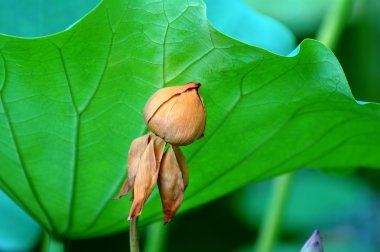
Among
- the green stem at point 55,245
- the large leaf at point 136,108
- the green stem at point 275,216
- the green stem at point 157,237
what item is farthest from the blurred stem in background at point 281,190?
the green stem at point 55,245

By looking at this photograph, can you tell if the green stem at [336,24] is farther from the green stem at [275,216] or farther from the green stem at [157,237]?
the green stem at [157,237]

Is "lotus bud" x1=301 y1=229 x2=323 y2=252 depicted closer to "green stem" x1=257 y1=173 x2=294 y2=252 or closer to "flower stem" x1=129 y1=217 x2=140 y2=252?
"flower stem" x1=129 y1=217 x2=140 y2=252

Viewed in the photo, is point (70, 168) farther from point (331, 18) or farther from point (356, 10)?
point (356, 10)

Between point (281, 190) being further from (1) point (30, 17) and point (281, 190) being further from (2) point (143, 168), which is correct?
(2) point (143, 168)

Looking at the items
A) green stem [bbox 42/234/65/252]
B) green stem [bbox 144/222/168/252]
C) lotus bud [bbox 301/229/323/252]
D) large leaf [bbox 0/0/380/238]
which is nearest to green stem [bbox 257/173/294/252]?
green stem [bbox 144/222/168/252]

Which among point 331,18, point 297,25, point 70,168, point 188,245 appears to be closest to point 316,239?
point 70,168

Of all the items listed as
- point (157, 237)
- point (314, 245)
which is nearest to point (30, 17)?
point (157, 237)
